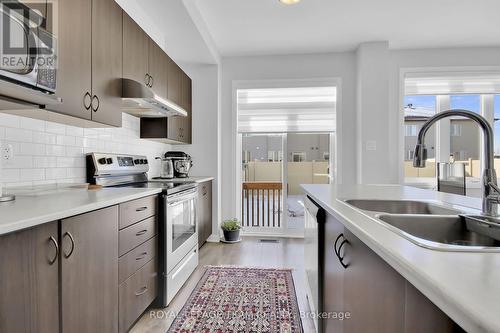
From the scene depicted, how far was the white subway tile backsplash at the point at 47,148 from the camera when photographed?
5.17 feet

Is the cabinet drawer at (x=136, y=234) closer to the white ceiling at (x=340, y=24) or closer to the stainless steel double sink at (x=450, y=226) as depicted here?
the stainless steel double sink at (x=450, y=226)

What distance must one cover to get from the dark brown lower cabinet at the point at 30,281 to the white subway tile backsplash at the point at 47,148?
1.70ft

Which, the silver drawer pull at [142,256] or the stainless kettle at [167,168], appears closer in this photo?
the silver drawer pull at [142,256]

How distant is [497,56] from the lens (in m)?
3.72

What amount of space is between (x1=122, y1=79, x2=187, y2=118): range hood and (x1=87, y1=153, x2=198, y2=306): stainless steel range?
0.45 m

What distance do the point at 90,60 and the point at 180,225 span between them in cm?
137

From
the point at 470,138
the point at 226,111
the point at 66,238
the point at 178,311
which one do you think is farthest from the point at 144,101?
the point at 470,138

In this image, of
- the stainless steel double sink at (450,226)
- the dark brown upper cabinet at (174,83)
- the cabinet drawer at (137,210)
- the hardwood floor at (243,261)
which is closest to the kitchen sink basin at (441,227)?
the stainless steel double sink at (450,226)

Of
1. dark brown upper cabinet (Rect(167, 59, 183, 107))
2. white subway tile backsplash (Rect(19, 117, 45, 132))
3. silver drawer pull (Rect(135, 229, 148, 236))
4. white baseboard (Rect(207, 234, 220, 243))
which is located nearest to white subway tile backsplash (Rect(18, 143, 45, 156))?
white subway tile backsplash (Rect(19, 117, 45, 132))

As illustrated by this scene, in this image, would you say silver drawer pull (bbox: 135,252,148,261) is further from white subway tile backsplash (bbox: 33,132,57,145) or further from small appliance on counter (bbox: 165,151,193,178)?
small appliance on counter (bbox: 165,151,193,178)

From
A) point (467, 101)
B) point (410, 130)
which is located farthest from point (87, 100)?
point (467, 101)

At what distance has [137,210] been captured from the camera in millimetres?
1734

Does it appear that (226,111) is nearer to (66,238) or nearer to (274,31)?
(274,31)

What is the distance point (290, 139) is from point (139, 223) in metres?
2.80
